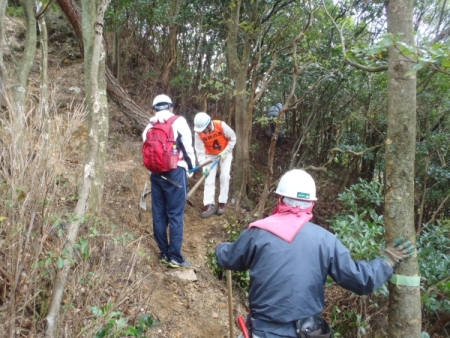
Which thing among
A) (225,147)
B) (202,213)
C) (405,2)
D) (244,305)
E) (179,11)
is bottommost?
(244,305)

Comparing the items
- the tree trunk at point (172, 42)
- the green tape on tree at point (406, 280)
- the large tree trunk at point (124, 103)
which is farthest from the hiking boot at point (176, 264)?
the tree trunk at point (172, 42)

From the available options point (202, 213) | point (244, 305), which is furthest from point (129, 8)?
point (244, 305)

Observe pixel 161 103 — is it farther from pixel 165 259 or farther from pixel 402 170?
pixel 402 170

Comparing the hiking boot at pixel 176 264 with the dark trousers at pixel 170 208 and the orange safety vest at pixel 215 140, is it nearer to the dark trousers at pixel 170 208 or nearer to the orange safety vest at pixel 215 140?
the dark trousers at pixel 170 208

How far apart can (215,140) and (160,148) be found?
2.00m

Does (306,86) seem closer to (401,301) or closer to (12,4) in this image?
(401,301)

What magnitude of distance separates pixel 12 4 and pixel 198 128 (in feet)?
27.9

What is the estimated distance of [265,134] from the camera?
11.1m

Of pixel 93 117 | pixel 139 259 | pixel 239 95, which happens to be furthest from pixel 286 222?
pixel 239 95

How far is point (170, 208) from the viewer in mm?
4613

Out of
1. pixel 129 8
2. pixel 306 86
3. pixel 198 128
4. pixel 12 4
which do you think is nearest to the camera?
pixel 198 128

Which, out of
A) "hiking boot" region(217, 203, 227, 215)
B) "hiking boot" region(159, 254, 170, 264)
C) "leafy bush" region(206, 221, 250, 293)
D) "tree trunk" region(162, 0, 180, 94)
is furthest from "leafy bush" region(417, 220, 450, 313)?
"tree trunk" region(162, 0, 180, 94)

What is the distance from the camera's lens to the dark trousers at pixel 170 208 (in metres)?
4.58

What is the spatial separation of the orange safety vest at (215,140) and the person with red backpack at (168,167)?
5.38ft
